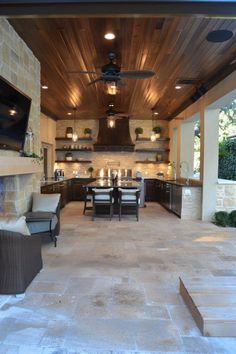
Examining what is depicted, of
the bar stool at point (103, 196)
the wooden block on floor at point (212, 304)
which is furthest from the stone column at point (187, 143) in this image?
the wooden block on floor at point (212, 304)

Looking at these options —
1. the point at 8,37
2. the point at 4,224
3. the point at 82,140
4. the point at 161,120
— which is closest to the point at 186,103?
the point at 161,120

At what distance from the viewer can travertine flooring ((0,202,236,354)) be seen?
7.24 ft

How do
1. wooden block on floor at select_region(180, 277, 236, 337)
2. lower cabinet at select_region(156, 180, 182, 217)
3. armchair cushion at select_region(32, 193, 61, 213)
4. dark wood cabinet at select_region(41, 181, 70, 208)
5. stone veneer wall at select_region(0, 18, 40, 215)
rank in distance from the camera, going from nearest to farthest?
wooden block on floor at select_region(180, 277, 236, 337)
stone veneer wall at select_region(0, 18, 40, 215)
armchair cushion at select_region(32, 193, 61, 213)
dark wood cabinet at select_region(41, 181, 70, 208)
lower cabinet at select_region(156, 180, 182, 217)

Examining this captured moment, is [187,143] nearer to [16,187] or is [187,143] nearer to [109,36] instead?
[109,36]

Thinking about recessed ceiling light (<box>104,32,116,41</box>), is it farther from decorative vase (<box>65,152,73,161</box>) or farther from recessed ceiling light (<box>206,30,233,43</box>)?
decorative vase (<box>65,152,73,161</box>)

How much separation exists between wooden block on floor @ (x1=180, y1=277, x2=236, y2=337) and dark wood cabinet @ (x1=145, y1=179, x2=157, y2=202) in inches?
309

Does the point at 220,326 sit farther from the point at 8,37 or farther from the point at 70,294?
the point at 8,37

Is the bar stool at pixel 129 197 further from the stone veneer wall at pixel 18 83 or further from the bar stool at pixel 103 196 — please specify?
the stone veneer wall at pixel 18 83

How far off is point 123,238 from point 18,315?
2.99 m

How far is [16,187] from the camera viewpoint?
4.37 m

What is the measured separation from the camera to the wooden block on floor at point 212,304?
2312 mm

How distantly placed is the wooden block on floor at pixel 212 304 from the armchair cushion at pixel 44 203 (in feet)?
9.03

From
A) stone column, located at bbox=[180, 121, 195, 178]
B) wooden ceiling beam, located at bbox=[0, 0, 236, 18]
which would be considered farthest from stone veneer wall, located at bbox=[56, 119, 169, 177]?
wooden ceiling beam, located at bbox=[0, 0, 236, 18]

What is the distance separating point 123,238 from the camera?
5.41 m
